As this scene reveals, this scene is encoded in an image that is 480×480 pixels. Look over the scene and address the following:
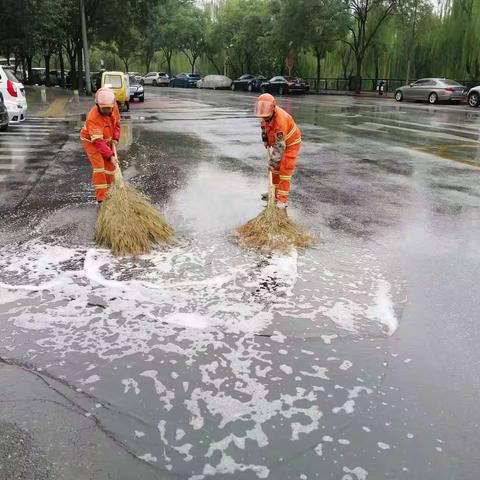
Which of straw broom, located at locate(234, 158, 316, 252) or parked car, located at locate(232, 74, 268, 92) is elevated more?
parked car, located at locate(232, 74, 268, 92)

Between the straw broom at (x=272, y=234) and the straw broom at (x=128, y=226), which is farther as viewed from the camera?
the straw broom at (x=272, y=234)

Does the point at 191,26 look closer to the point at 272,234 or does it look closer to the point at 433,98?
the point at 433,98

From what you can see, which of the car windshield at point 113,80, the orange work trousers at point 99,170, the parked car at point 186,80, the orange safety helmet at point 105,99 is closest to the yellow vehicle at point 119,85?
the car windshield at point 113,80

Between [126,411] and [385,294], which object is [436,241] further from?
[126,411]

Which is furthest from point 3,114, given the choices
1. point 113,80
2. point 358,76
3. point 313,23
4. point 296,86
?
point 358,76

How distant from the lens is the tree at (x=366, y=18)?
33.8 meters

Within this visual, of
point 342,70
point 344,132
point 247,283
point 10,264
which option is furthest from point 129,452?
point 342,70

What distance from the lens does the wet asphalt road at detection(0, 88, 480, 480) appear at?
2.44 meters

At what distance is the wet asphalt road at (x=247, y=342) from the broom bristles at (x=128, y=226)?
175 mm

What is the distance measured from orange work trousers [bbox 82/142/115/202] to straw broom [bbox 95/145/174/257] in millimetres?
672

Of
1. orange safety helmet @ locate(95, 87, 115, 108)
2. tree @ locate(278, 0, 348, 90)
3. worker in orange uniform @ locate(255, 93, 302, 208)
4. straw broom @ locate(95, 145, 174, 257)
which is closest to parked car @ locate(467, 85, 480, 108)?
tree @ locate(278, 0, 348, 90)

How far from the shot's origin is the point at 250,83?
43.0 metres

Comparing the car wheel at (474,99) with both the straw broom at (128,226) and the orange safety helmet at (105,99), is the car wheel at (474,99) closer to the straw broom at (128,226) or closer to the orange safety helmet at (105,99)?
the orange safety helmet at (105,99)

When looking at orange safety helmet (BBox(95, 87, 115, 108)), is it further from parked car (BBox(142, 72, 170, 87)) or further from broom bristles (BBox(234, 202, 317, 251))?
parked car (BBox(142, 72, 170, 87))
